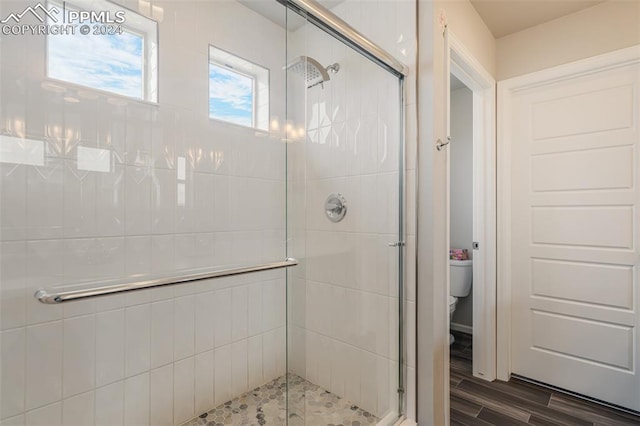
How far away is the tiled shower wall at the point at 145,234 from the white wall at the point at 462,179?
1.88m

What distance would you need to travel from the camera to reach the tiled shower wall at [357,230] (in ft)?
4.65

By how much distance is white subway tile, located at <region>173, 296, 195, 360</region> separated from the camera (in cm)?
150

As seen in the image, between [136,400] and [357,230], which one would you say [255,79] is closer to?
[357,230]

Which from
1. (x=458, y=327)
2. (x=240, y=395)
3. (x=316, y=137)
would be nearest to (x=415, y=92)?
(x=316, y=137)

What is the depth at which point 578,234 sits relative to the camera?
6.32 feet

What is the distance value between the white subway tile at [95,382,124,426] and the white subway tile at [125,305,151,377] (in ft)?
0.22

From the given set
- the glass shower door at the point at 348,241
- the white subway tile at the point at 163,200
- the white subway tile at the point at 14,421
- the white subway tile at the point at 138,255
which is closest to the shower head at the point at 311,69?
the glass shower door at the point at 348,241

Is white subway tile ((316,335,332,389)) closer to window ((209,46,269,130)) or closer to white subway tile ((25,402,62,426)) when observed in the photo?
white subway tile ((25,402,62,426))

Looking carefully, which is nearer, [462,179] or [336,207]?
[336,207]

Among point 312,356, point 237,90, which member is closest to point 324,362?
point 312,356

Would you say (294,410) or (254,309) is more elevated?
(254,309)

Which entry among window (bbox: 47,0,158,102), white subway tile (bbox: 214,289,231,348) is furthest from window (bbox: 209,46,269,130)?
white subway tile (bbox: 214,289,231,348)

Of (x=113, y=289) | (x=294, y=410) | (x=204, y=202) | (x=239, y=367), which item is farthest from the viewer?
(x=239, y=367)

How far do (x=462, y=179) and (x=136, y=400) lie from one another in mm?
2911
